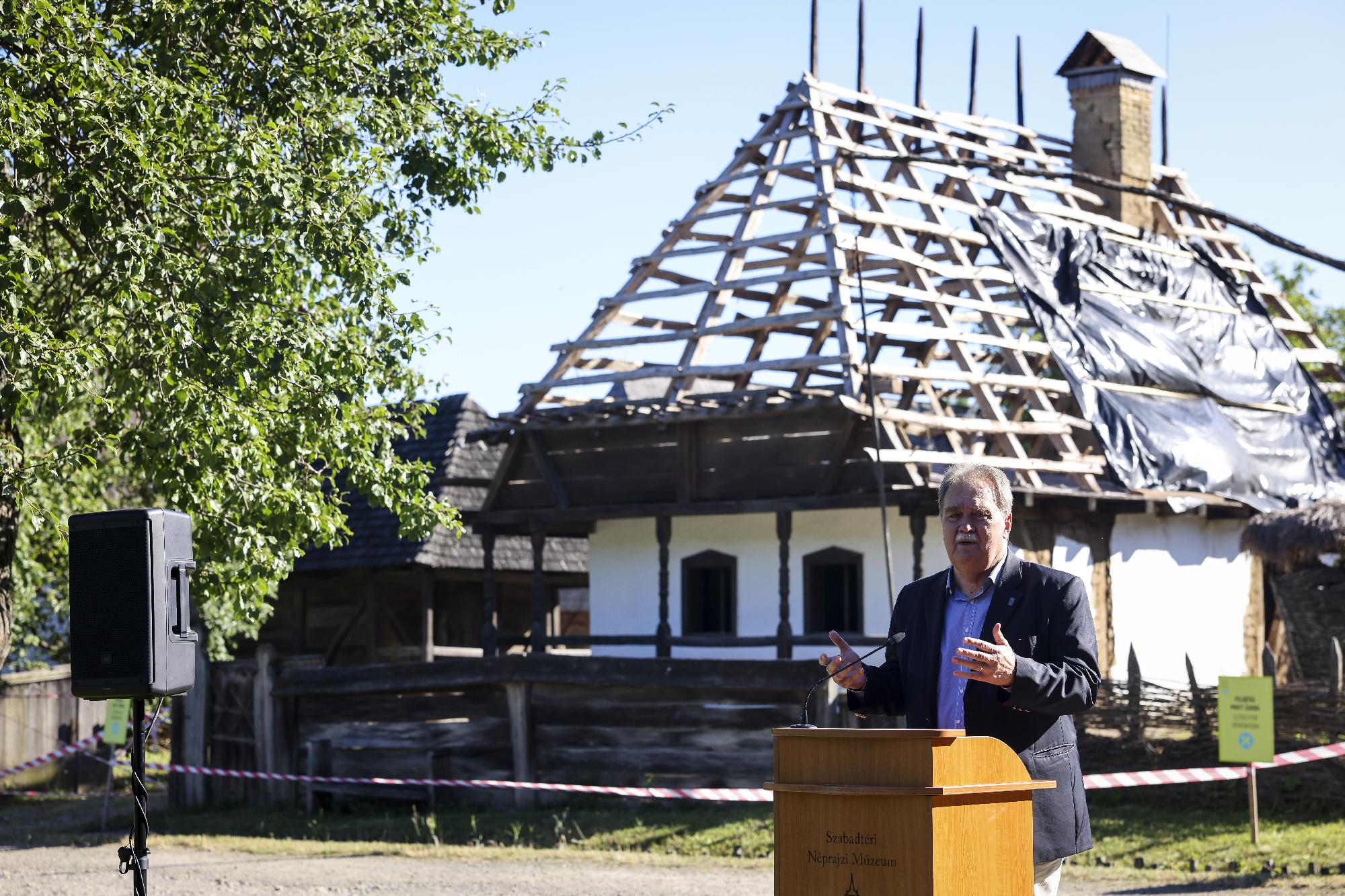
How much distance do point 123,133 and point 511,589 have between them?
1995 centimetres

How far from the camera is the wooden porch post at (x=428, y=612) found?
2495 centimetres

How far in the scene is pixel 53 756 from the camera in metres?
18.0

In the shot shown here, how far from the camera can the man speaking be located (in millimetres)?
4855

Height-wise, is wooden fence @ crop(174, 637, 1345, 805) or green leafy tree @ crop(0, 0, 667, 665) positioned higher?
green leafy tree @ crop(0, 0, 667, 665)

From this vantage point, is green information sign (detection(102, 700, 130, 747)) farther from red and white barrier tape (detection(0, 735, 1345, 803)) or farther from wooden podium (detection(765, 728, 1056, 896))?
wooden podium (detection(765, 728, 1056, 896))

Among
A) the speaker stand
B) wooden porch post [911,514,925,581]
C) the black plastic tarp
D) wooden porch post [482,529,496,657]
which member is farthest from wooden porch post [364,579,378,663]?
the speaker stand

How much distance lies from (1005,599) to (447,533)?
21.1m

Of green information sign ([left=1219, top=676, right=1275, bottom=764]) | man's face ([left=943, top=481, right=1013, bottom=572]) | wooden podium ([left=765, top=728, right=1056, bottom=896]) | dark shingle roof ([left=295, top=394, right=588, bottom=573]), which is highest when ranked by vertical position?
dark shingle roof ([left=295, top=394, right=588, bottom=573])

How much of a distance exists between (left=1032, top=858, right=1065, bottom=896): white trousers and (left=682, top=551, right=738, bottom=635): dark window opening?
14591mm

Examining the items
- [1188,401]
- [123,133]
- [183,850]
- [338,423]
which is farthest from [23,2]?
[1188,401]

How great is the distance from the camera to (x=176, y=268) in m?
9.84

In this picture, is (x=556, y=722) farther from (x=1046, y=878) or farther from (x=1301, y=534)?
(x=1046, y=878)

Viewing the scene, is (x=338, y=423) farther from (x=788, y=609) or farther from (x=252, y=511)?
(x=788, y=609)

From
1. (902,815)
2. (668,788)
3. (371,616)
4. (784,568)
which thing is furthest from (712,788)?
(371,616)
